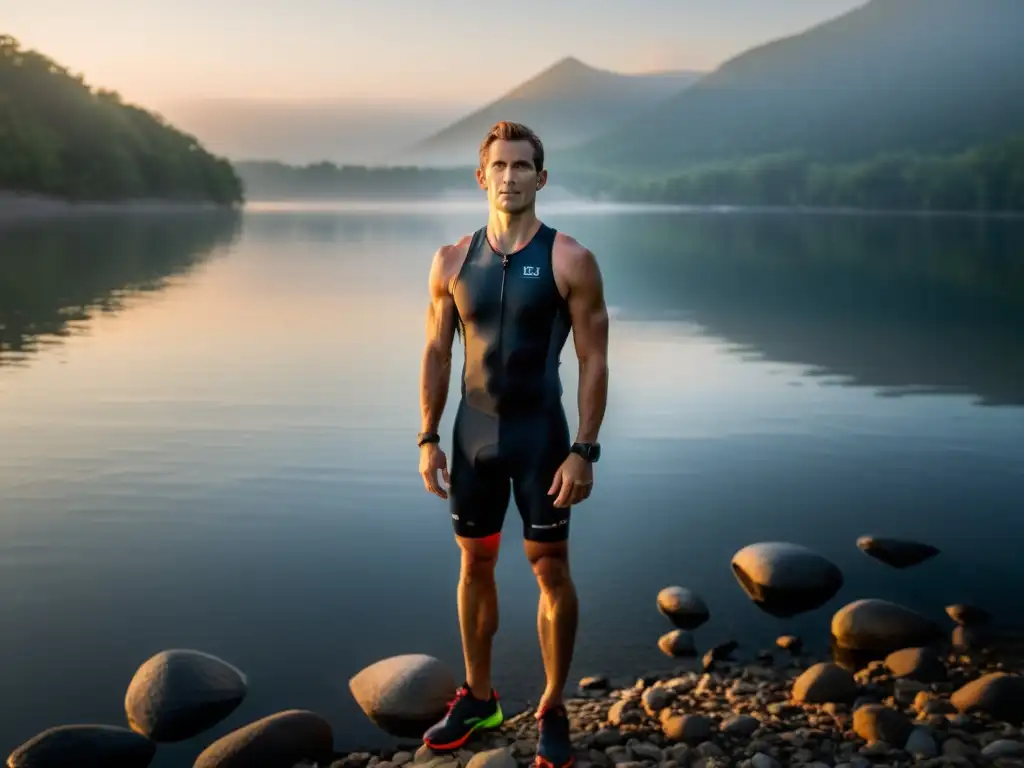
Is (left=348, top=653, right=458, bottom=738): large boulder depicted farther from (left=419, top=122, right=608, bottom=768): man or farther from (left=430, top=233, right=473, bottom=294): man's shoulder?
(left=430, top=233, right=473, bottom=294): man's shoulder

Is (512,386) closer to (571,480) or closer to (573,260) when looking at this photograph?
(571,480)

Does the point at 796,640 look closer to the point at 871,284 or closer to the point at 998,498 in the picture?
the point at 998,498

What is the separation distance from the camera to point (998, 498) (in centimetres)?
1153

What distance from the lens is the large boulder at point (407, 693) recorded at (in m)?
6.82

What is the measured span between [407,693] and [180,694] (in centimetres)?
133

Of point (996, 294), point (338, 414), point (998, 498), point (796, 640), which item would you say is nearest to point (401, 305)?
point (338, 414)

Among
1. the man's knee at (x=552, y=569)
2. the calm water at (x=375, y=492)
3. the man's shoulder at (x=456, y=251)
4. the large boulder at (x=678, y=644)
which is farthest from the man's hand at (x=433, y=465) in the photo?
the large boulder at (x=678, y=644)

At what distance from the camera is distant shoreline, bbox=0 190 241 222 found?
11050cm

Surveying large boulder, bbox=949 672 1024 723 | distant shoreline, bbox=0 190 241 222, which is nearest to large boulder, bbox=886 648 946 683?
large boulder, bbox=949 672 1024 723

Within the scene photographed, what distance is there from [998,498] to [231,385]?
448 inches

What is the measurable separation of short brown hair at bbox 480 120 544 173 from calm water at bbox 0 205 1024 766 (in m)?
3.28

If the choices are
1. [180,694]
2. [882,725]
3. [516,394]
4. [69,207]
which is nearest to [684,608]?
[882,725]

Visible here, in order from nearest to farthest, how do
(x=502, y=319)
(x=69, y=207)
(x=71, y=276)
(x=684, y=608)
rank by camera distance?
(x=502, y=319) → (x=684, y=608) → (x=71, y=276) → (x=69, y=207)

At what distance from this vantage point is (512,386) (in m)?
5.99
